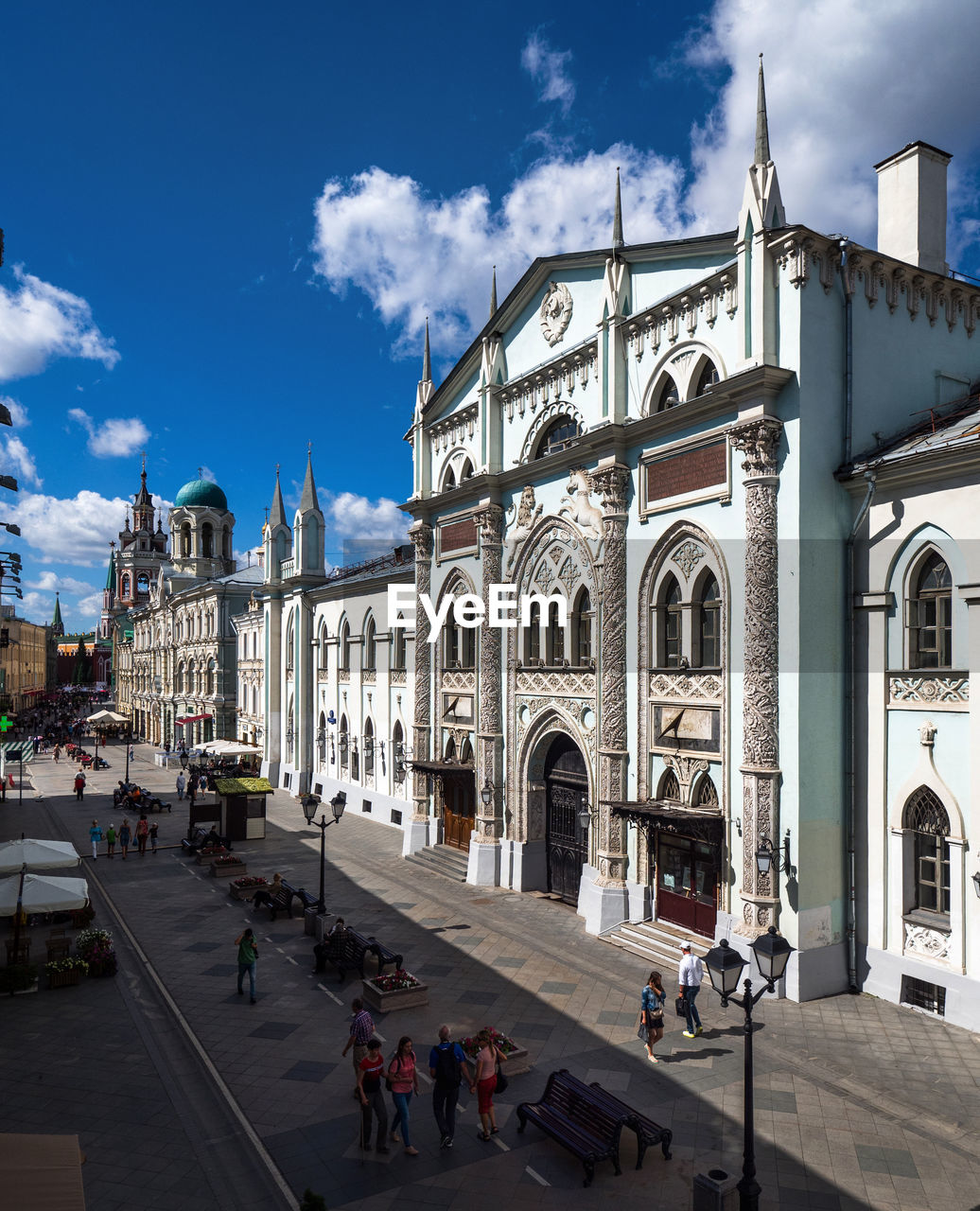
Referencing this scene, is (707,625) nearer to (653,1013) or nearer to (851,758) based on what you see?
(851,758)

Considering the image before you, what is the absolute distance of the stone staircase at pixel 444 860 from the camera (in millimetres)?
27438

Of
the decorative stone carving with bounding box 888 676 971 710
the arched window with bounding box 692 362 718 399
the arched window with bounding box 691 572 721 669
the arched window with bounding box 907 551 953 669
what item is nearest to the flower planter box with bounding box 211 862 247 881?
the arched window with bounding box 691 572 721 669

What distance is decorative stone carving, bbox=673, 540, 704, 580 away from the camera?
19625mm

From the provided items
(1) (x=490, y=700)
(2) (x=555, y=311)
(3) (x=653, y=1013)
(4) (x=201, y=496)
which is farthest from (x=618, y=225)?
(4) (x=201, y=496)

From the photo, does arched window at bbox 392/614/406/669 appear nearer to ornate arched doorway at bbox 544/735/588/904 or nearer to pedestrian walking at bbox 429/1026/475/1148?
ornate arched doorway at bbox 544/735/588/904

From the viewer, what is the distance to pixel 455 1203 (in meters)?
10.5

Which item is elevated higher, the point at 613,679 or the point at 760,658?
the point at 760,658

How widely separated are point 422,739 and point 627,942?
1241 centimetres

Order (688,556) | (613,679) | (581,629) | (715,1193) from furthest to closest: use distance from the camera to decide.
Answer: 1. (581,629)
2. (613,679)
3. (688,556)
4. (715,1193)

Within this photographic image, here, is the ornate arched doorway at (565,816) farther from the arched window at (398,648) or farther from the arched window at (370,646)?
the arched window at (370,646)

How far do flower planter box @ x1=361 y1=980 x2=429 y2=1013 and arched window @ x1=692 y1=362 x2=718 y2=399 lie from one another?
14099 mm

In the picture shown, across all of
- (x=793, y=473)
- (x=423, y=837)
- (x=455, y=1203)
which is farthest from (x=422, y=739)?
(x=455, y=1203)

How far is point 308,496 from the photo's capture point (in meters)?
46.1

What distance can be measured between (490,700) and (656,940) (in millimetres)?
9224
